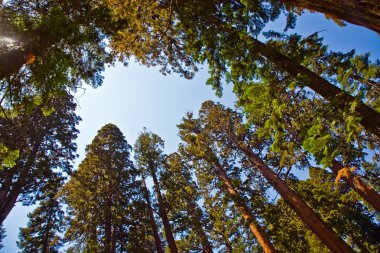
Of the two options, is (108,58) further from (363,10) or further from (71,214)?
(71,214)

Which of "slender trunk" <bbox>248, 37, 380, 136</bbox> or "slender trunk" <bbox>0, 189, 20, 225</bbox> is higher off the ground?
"slender trunk" <bbox>0, 189, 20, 225</bbox>

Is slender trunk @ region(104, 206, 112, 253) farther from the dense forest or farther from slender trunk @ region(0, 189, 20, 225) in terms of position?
slender trunk @ region(0, 189, 20, 225)

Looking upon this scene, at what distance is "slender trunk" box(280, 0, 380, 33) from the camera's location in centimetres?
462

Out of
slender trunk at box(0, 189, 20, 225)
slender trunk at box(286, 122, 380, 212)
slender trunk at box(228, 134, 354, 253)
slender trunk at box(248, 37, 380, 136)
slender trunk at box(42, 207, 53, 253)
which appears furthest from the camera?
slender trunk at box(42, 207, 53, 253)

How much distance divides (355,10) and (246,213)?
37.4 ft

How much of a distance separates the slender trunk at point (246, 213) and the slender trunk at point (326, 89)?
8370 millimetres

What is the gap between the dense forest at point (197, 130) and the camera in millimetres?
6004

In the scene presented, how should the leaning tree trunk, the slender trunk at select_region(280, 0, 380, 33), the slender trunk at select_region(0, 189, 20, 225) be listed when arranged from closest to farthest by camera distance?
the slender trunk at select_region(280, 0, 380, 33) → the leaning tree trunk → the slender trunk at select_region(0, 189, 20, 225)

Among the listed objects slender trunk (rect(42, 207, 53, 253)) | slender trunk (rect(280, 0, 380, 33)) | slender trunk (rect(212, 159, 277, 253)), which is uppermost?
slender trunk (rect(42, 207, 53, 253))

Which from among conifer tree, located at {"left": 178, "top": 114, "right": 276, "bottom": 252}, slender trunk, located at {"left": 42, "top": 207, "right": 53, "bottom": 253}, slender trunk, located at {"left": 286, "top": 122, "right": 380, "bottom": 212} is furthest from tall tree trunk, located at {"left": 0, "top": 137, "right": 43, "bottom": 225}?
slender trunk, located at {"left": 286, "top": 122, "right": 380, "bottom": 212}

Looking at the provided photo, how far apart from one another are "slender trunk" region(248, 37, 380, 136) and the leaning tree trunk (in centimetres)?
836

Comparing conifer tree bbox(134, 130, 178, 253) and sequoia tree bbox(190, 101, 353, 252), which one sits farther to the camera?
conifer tree bbox(134, 130, 178, 253)

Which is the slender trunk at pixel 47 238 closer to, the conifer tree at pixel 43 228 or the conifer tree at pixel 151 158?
the conifer tree at pixel 43 228

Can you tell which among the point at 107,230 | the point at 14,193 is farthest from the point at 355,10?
the point at 14,193
